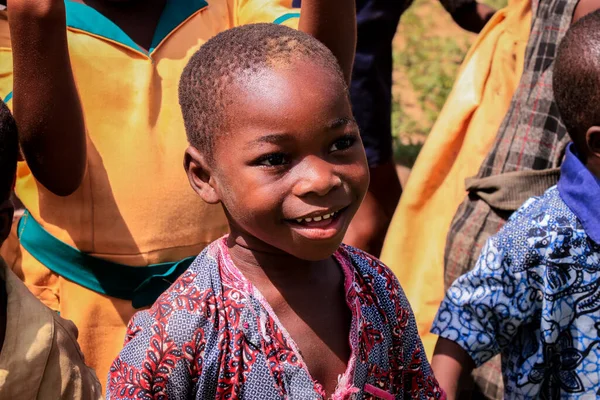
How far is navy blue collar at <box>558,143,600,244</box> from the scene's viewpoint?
215cm

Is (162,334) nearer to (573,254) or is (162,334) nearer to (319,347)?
(319,347)

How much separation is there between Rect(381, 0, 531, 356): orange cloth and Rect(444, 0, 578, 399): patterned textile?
7.0 inches

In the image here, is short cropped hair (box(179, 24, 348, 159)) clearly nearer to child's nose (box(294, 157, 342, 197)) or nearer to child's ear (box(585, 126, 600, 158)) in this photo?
child's nose (box(294, 157, 342, 197))

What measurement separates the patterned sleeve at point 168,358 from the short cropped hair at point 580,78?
1.08 meters

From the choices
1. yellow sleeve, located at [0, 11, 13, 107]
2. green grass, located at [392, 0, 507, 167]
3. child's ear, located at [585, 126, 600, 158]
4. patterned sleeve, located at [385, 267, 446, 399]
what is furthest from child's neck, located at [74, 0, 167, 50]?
green grass, located at [392, 0, 507, 167]

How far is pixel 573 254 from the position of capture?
218cm

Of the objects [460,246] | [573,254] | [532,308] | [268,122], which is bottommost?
[460,246]

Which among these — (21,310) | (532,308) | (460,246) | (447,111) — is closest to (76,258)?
(21,310)

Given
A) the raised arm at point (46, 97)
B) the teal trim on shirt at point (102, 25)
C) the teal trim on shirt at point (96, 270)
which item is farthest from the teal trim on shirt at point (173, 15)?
the teal trim on shirt at point (96, 270)

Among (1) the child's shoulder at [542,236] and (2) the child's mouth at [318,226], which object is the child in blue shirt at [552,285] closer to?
(1) the child's shoulder at [542,236]

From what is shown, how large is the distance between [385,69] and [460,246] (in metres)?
1.02

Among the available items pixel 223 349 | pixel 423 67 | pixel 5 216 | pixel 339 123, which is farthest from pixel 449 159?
pixel 423 67

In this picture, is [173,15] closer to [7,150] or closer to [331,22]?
[331,22]

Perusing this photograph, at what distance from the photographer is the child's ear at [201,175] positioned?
1.82 meters
